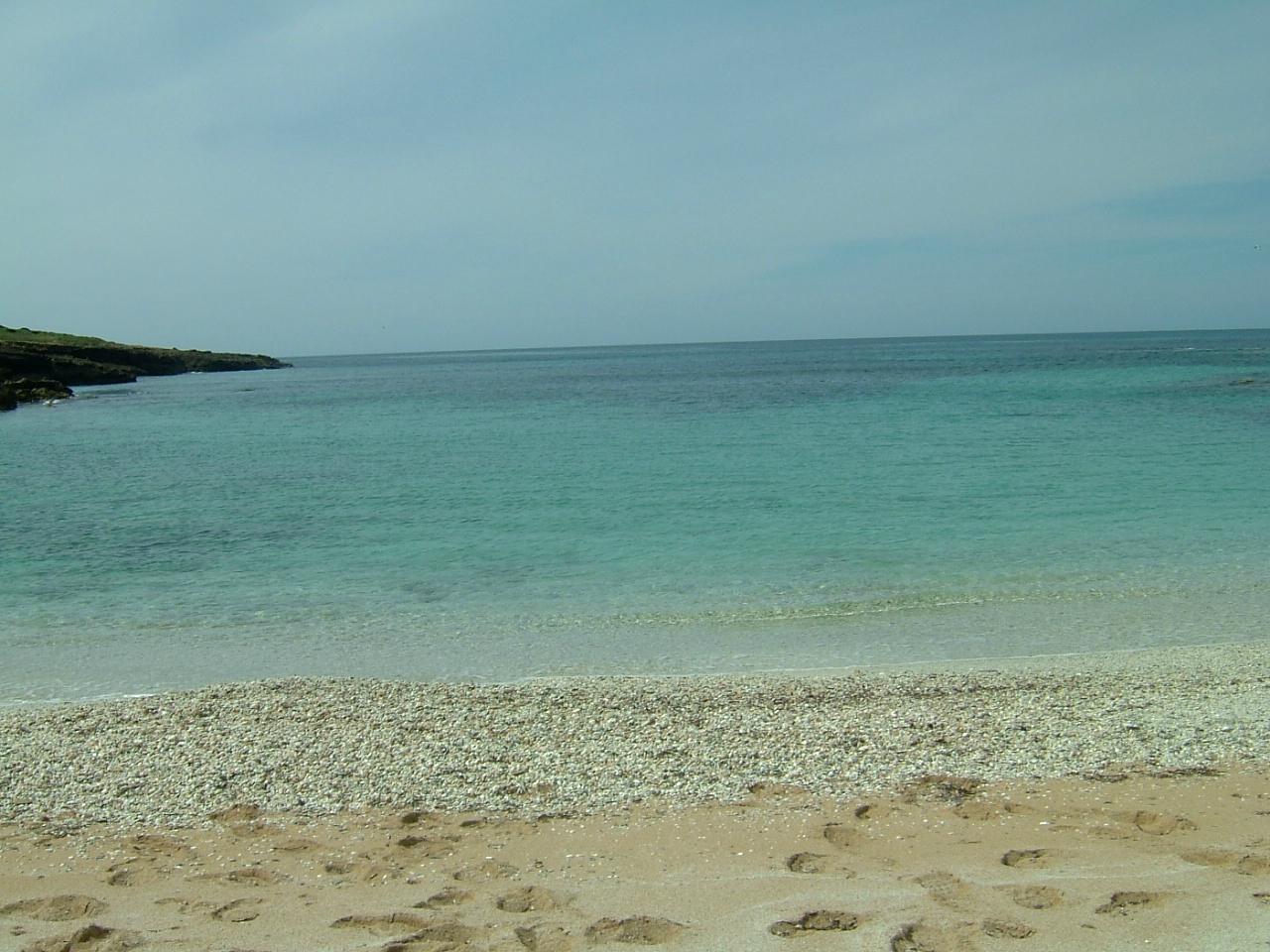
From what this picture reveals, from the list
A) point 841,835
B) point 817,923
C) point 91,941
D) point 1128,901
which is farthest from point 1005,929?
point 91,941

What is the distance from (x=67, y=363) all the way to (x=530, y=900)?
82.5m

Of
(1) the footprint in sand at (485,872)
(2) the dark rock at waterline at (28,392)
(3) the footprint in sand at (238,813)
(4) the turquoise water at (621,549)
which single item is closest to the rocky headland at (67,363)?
(2) the dark rock at waterline at (28,392)

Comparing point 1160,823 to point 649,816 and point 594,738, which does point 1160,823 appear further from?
point 594,738

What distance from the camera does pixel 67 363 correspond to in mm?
75938

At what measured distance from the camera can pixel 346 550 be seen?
17750mm

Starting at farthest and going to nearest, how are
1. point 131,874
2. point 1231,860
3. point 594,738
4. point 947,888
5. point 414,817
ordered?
1. point 594,738
2. point 414,817
3. point 131,874
4. point 1231,860
5. point 947,888

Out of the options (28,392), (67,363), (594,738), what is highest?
(67,363)

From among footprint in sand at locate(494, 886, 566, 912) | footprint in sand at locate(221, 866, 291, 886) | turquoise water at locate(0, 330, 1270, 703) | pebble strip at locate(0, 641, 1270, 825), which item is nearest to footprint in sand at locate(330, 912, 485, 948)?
footprint in sand at locate(494, 886, 566, 912)

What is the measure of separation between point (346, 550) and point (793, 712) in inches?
427

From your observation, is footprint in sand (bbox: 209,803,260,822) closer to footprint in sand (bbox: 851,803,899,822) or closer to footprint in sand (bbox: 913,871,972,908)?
footprint in sand (bbox: 851,803,899,822)

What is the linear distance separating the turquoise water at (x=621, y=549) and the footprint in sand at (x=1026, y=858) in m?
5.23

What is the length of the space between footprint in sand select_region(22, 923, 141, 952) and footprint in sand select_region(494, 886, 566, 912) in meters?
1.88

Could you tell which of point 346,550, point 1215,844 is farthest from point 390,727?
point 346,550

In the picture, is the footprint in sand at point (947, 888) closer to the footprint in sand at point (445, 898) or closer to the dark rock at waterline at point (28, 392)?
the footprint in sand at point (445, 898)
